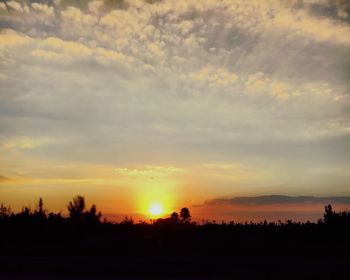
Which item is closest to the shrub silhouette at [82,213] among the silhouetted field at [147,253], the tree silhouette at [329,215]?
the silhouetted field at [147,253]

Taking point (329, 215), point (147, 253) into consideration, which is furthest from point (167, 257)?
point (329, 215)

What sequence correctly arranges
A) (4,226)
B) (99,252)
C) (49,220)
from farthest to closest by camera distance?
(49,220) → (4,226) → (99,252)

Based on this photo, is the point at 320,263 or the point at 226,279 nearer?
the point at 226,279

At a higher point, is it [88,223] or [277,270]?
[88,223]

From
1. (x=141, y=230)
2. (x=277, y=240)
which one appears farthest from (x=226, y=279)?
(x=141, y=230)

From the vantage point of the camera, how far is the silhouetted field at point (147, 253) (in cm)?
1368

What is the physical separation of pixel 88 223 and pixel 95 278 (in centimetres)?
1998

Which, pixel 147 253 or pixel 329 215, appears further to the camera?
pixel 329 215

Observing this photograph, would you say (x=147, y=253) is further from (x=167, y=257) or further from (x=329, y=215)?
(x=329, y=215)

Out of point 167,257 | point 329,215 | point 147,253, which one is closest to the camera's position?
point 167,257

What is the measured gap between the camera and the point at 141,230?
35594mm

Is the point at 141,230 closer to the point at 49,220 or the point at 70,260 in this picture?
the point at 49,220

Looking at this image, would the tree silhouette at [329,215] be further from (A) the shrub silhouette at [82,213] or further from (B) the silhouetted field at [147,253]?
(A) the shrub silhouette at [82,213]

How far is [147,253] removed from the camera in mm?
19328
